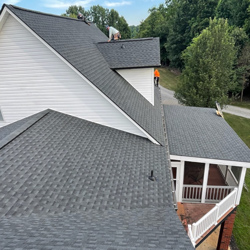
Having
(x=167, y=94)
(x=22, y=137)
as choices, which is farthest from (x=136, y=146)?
(x=167, y=94)

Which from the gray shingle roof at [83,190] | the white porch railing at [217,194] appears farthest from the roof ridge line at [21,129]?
the white porch railing at [217,194]

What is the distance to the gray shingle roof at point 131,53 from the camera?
10.8 metres

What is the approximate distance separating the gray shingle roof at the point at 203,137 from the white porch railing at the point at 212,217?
5.44 ft

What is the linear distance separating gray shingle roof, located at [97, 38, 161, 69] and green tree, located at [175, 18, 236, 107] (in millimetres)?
8148

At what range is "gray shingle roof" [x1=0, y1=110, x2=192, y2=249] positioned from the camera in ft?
12.0

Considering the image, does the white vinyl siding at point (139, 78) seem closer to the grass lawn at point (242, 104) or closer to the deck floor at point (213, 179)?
the deck floor at point (213, 179)

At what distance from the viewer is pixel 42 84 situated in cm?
870

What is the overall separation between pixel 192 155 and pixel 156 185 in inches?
124

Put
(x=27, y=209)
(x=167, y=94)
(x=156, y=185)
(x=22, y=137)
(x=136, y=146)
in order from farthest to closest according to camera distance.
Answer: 1. (x=167, y=94)
2. (x=136, y=146)
3. (x=22, y=137)
4. (x=156, y=185)
5. (x=27, y=209)

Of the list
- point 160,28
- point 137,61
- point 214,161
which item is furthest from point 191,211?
point 160,28

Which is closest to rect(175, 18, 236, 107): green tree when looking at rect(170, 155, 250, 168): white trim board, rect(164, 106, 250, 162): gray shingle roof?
rect(164, 106, 250, 162): gray shingle roof

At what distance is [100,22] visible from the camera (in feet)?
257

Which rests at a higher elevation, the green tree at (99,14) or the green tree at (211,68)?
the green tree at (99,14)

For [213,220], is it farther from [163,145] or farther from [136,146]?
[136,146]
